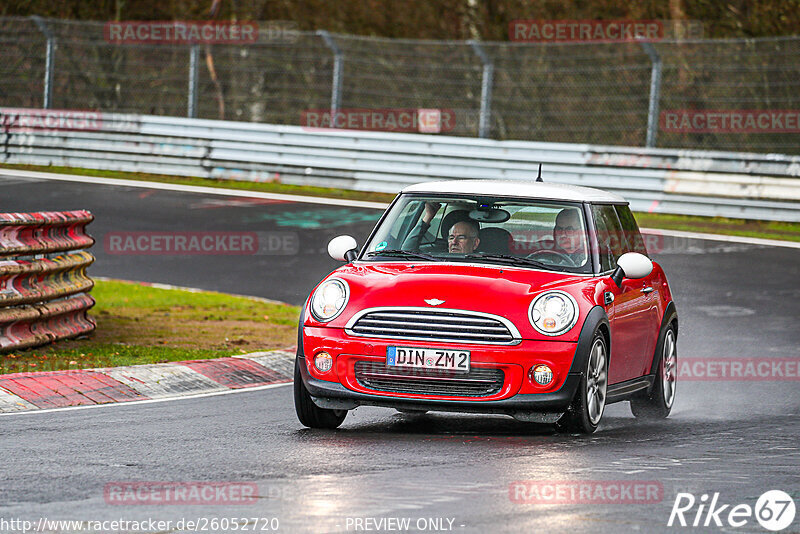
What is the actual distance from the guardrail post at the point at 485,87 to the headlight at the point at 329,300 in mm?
15754

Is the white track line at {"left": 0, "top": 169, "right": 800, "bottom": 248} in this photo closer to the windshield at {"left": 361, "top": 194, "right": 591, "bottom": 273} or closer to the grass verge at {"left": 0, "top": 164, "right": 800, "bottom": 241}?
the grass verge at {"left": 0, "top": 164, "right": 800, "bottom": 241}

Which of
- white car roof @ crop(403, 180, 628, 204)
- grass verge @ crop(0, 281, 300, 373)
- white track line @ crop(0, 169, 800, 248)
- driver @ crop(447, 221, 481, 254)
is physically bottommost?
grass verge @ crop(0, 281, 300, 373)

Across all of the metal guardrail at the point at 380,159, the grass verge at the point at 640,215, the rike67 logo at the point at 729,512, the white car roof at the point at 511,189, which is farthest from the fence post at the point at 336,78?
the rike67 logo at the point at 729,512

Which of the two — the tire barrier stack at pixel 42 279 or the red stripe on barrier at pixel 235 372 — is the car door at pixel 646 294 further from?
the tire barrier stack at pixel 42 279

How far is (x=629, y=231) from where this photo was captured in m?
10.4

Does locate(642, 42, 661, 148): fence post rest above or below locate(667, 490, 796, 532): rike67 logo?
above

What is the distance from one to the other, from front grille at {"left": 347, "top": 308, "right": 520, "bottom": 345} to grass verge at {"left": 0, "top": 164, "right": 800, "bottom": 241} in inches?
540

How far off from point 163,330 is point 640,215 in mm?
11190

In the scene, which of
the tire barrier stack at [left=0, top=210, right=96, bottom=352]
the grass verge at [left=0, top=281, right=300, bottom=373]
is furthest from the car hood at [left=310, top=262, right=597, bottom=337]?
the tire barrier stack at [left=0, top=210, right=96, bottom=352]

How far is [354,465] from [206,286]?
1033 cm

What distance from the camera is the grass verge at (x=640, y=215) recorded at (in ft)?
71.3

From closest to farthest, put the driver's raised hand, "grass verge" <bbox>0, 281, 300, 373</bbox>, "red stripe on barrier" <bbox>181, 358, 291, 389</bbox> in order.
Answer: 1. the driver's raised hand
2. "red stripe on barrier" <bbox>181, 358, 291, 389</bbox>
3. "grass verge" <bbox>0, 281, 300, 373</bbox>

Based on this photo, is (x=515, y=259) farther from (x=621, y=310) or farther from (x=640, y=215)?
(x=640, y=215)

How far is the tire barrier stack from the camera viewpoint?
11320 millimetres
